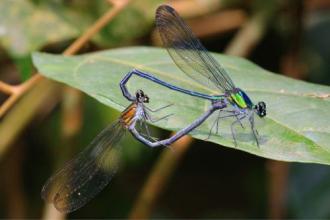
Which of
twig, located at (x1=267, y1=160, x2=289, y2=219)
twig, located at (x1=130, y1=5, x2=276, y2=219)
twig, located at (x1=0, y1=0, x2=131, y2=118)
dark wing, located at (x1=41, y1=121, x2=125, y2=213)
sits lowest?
twig, located at (x1=267, y1=160, x2=289, y2=219)

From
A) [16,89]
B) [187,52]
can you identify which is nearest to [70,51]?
[16,89]

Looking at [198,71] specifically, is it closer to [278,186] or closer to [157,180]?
[157,180]

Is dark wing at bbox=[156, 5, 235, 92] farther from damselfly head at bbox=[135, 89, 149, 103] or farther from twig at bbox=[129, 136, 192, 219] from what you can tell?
twig at bbox=[129, 136, 192, 219]

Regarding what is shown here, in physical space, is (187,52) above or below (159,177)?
above

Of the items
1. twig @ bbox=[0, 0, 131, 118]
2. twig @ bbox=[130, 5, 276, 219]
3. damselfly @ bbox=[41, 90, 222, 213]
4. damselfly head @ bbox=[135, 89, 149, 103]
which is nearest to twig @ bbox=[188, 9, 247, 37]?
twig @ bbox=[130, 5, 276, 219]

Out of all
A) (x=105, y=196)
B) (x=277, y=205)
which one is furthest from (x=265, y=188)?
(x=105, y=196)
